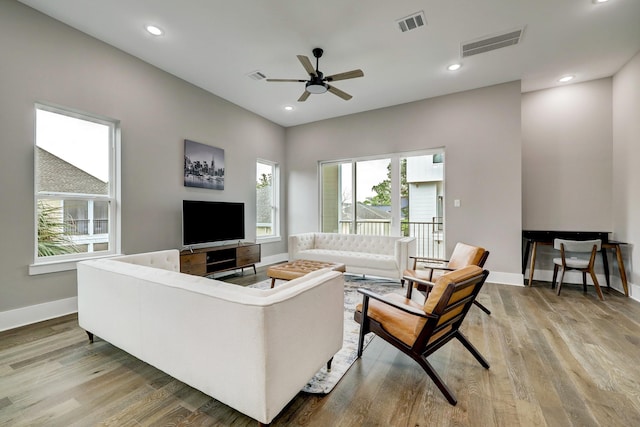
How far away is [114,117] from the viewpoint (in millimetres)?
3498

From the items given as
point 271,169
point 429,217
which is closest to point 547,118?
point 429,217

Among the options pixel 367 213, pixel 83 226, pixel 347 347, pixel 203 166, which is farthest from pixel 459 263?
pixel 83 226

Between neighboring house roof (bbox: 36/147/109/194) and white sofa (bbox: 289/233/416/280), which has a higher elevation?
neighboring house roof (bbox: 36/147/109/194)

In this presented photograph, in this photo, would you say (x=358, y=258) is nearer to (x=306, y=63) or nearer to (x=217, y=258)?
(x=217, y=258)

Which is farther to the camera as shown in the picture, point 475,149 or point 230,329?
point 475,149

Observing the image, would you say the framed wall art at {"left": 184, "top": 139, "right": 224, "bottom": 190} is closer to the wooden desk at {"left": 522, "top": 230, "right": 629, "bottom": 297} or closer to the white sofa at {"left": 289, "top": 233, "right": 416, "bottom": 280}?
the white sofa at {"left": 289, "top": 233, "right": 416, "bottom": 280}

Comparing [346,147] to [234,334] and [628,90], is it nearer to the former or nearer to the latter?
[628,90]

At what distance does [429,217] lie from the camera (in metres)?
5.26

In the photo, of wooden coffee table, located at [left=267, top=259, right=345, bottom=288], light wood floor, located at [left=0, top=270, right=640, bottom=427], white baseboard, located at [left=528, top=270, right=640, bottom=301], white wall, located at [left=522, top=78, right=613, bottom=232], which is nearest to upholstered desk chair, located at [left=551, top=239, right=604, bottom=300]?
white baseboard, located at [left=528, top=270, right=640, bottom=301]

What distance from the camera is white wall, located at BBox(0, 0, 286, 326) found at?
2.72 m

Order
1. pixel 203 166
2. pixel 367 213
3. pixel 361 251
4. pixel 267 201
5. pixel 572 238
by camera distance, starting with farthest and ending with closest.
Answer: pixel 267 201, pixel 367 213, pixel 361 251, pixel 203 166, pixel 572 238

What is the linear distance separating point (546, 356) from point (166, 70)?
5.63 meters

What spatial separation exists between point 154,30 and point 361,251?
14.4 ft

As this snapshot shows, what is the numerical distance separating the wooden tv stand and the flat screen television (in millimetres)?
170
